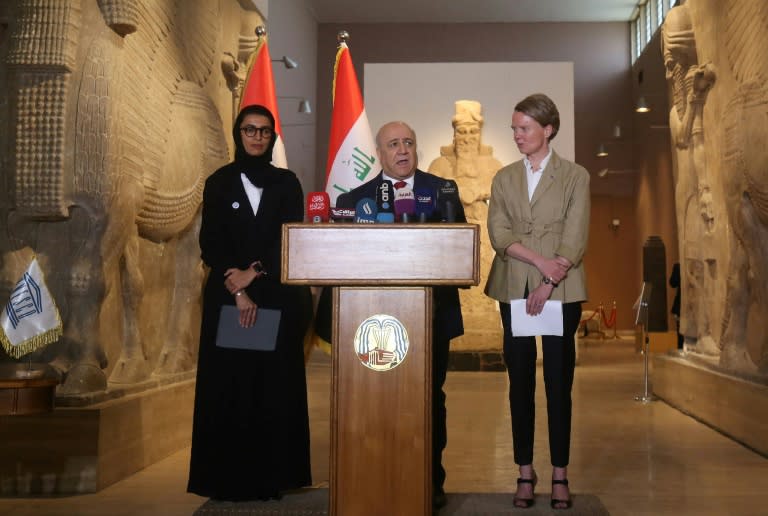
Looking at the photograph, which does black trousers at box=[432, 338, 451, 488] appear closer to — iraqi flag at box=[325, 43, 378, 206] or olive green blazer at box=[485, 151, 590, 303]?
olive green blazer at box=[485, 151, 590, 303]

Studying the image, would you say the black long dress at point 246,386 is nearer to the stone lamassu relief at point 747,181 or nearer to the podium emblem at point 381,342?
the podium emblem at point 381,342

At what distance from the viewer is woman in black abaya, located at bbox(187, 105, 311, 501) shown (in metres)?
3.23

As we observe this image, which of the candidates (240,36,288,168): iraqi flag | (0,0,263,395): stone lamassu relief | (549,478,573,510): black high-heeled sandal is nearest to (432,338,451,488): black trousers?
(549,478,573,510): black high-heeled sandal

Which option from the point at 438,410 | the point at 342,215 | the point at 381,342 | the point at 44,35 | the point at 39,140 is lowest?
the point at 438,410

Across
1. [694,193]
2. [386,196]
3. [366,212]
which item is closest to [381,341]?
[366,212]

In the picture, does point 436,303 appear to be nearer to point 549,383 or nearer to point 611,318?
point 549,383

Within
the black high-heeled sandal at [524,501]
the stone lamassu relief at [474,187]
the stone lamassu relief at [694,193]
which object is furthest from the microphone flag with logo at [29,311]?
the stone lamassu relief at [474,187]

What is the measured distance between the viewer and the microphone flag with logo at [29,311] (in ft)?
10.0

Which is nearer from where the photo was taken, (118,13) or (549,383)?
(549,383)

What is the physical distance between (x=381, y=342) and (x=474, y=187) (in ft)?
27.0

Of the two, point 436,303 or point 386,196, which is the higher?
point 386,196

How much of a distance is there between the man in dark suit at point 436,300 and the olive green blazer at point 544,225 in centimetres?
17

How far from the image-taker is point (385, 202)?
111 inches

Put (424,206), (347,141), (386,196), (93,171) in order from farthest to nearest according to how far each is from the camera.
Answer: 1. (347,141)
2. (93,171)
3. (386,196)
4. (424,206)
